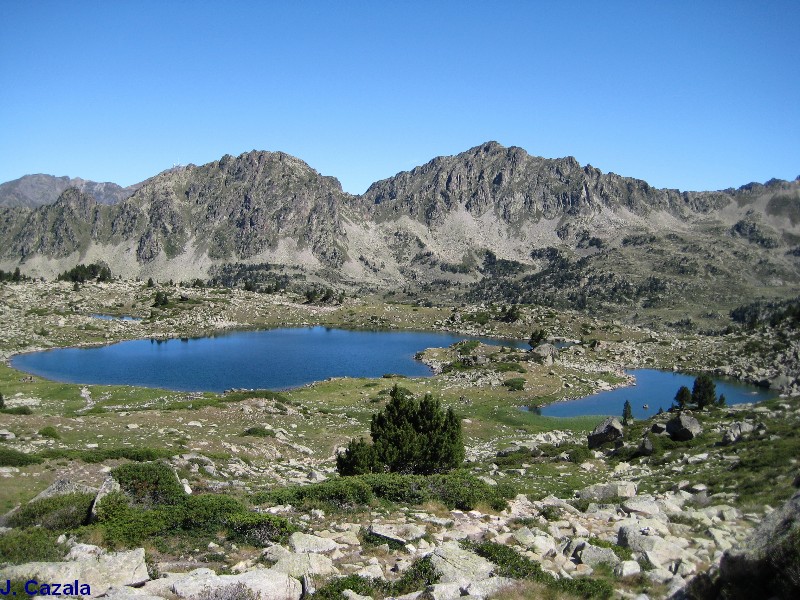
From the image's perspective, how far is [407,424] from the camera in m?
26.8

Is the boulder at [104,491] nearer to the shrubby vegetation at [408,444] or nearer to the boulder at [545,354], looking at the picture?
the shrubby vegetation at [408,444]

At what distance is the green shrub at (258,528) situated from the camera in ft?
43.8

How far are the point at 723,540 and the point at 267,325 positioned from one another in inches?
5777

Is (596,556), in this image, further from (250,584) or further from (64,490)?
(64,490)

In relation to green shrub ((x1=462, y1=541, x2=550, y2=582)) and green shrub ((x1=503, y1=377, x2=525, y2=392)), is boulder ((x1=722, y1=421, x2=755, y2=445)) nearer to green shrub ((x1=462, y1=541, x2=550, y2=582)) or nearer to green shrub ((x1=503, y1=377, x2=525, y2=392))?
green shrub ((x1=462, y1=541, x2=550, y2=582))

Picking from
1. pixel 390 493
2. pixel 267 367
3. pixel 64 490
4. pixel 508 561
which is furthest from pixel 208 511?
pixel 267 367

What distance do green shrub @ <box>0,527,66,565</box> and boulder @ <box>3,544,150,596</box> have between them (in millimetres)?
566

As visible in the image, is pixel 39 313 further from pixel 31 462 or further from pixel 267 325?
pixel 31 462

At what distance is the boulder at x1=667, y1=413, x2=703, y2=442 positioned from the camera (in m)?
32.6

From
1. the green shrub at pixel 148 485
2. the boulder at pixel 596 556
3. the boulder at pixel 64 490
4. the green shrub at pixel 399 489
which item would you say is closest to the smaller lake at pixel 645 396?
the green shrub at pixel 399 489

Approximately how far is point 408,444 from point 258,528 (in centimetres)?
1267

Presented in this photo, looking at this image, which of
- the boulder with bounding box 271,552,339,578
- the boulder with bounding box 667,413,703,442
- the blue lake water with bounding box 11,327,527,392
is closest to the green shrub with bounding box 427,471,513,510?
the boulder with bounding box 271,552,339,578

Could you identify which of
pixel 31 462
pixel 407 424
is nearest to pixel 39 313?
pixel 31 462

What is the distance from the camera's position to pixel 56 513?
14.2 meters
